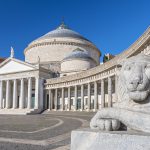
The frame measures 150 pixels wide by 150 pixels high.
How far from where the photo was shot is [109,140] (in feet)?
13.0

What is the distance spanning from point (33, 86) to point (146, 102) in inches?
2522

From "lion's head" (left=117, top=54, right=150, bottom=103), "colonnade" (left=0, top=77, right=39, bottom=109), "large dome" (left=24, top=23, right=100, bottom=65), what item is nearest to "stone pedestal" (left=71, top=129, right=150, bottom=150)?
"lion's head" (left=117, top=54, right=150, bottom=103)

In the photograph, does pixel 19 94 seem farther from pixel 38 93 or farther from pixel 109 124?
pixel 109 124

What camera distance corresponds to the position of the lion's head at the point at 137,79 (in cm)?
430

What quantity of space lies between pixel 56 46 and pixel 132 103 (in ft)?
245

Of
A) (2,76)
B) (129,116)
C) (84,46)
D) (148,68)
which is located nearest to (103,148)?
(129,116)

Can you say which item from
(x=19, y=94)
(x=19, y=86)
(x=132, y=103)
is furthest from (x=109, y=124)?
(x=19, y=86)

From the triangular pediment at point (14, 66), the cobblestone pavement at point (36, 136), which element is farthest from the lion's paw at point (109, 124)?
the triangular pediment at point (14, 66)

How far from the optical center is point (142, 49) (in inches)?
1304

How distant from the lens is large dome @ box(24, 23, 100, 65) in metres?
77.2

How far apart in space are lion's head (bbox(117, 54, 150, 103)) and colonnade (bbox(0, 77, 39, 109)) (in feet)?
184

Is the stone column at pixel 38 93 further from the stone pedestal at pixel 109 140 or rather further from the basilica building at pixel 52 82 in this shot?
the stone pedestal at pixel 109 140

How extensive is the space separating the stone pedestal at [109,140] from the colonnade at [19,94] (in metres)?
56.0

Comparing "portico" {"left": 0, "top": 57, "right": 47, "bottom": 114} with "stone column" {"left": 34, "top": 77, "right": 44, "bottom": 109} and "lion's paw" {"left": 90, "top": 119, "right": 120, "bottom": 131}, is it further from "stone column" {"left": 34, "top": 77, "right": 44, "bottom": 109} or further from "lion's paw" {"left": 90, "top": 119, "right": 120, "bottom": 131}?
"lion's paw" {"left": 90, "top": 119, "right": 120, "bottom": 131}
